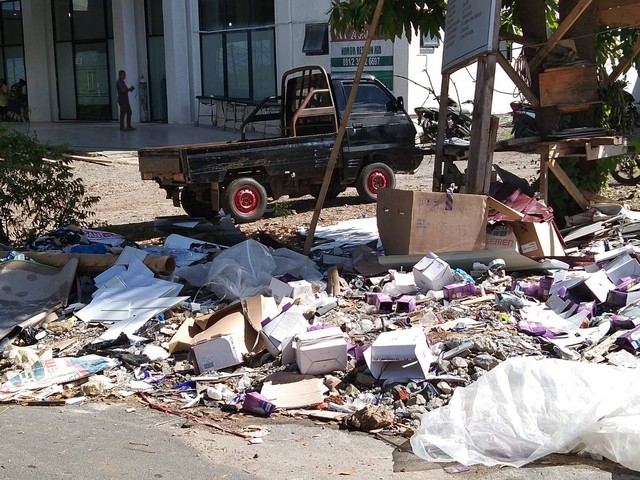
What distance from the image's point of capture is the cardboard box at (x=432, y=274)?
745 centimetres

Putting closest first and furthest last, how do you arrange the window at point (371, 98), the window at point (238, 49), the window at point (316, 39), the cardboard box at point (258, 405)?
the cardboard box at point (258, 405), the window at point (371, 98), the window at point (316, 39), the window at point (238, 49)

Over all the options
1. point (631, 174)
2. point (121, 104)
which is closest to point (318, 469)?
point (631, 174)

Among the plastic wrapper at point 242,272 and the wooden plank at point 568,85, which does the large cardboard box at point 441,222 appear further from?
the wooden plank at point 568,85

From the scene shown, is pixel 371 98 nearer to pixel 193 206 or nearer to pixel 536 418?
pixel 193 206

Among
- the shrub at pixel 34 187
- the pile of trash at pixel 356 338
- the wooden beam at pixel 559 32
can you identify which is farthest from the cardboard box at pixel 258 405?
the shrub at pixel 34 187

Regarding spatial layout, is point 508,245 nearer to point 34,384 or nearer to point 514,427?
point 514,427

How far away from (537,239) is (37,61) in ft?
83.7

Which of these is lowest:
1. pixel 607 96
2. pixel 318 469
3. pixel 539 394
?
pixel 318 469

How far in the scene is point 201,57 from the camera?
82.7 ft

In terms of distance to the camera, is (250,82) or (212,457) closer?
(212,457)

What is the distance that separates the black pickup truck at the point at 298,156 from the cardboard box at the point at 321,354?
607 centimetres

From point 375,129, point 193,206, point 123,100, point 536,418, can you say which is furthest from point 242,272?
point 123,100

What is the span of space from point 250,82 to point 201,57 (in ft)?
7.45

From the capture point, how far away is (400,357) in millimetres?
5648
